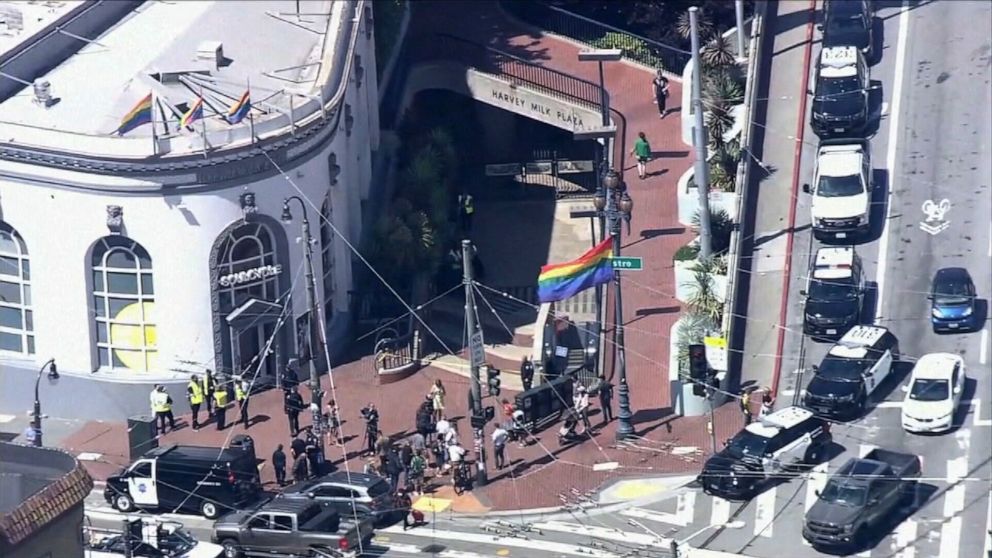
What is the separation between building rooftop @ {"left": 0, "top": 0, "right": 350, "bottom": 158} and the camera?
63906 mm

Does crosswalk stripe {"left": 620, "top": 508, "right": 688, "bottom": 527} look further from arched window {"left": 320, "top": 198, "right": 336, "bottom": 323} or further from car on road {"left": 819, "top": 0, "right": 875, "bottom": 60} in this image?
car on road {"left": 819, "top": 0, "right": 875, "bottom": 60}

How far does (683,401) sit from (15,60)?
77.4 feet

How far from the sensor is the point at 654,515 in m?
55.9

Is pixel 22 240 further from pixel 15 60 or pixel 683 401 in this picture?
pixel 683 401

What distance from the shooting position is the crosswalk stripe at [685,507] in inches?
Answer: 2183

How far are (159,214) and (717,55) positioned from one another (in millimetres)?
22729

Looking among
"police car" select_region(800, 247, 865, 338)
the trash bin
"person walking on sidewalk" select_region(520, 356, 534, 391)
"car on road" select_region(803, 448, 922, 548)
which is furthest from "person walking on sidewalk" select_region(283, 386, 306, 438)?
"car on road" select_region(803, 448, 922, 548)

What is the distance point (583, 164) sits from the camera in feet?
270

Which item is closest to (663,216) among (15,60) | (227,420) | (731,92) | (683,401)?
(731,92)

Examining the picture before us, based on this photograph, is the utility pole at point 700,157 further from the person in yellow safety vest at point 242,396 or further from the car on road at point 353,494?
the car on road at point 353,494

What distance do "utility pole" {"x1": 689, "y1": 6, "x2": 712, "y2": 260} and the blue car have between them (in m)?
7.23

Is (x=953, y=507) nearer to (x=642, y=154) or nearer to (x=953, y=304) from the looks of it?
(x=953, y=304)

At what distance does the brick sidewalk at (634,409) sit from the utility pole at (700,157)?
2096mm

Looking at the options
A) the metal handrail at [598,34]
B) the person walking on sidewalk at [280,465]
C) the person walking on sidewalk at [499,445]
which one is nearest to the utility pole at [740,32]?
the metal handrail at [598,34]
